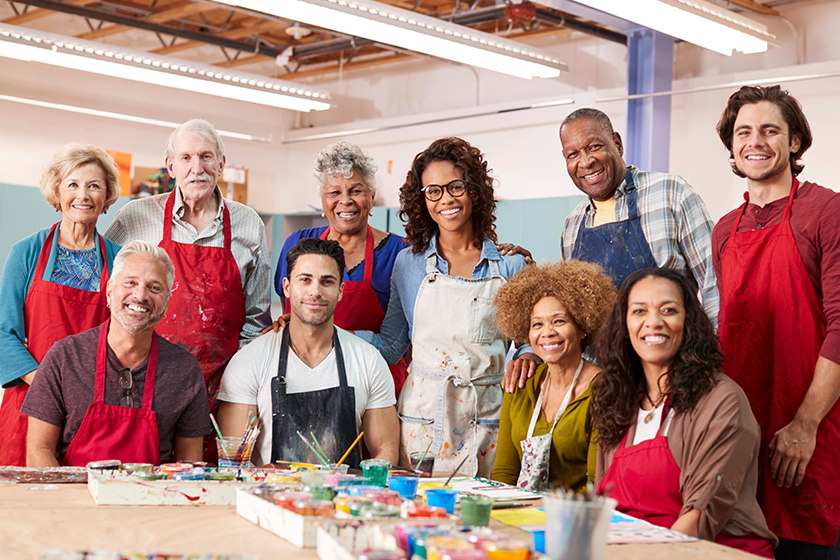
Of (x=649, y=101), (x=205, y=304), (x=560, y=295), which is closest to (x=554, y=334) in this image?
(x=560, y=295)

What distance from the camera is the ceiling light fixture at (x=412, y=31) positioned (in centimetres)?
478

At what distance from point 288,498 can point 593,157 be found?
1.64m

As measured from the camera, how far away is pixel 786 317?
241 centimetres

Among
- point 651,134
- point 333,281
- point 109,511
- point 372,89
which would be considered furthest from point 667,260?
point 372,89

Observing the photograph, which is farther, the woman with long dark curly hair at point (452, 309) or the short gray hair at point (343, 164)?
the short gray hair at point (343, 164)

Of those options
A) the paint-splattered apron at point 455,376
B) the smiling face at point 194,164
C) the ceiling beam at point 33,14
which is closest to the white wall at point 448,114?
the ceiling beam at point 33,14

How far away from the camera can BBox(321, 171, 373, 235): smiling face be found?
10.9 ft

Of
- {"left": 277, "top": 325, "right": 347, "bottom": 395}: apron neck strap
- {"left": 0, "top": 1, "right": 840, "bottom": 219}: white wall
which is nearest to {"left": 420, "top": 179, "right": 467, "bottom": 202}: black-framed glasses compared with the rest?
{"left": 277, "top": 325, "right": 347, "bottom": 395}: apron neck strap

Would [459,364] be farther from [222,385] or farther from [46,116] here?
[46,116]

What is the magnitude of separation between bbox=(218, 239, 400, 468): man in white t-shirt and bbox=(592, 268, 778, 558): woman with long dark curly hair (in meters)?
0.81

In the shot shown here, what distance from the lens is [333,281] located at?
2854mm

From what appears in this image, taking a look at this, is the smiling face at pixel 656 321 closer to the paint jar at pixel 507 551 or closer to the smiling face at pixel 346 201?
the paint jar at pixel 507 551

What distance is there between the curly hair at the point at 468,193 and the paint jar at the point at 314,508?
1.42 meters

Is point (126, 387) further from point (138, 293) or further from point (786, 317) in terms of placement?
point (786, 317)
